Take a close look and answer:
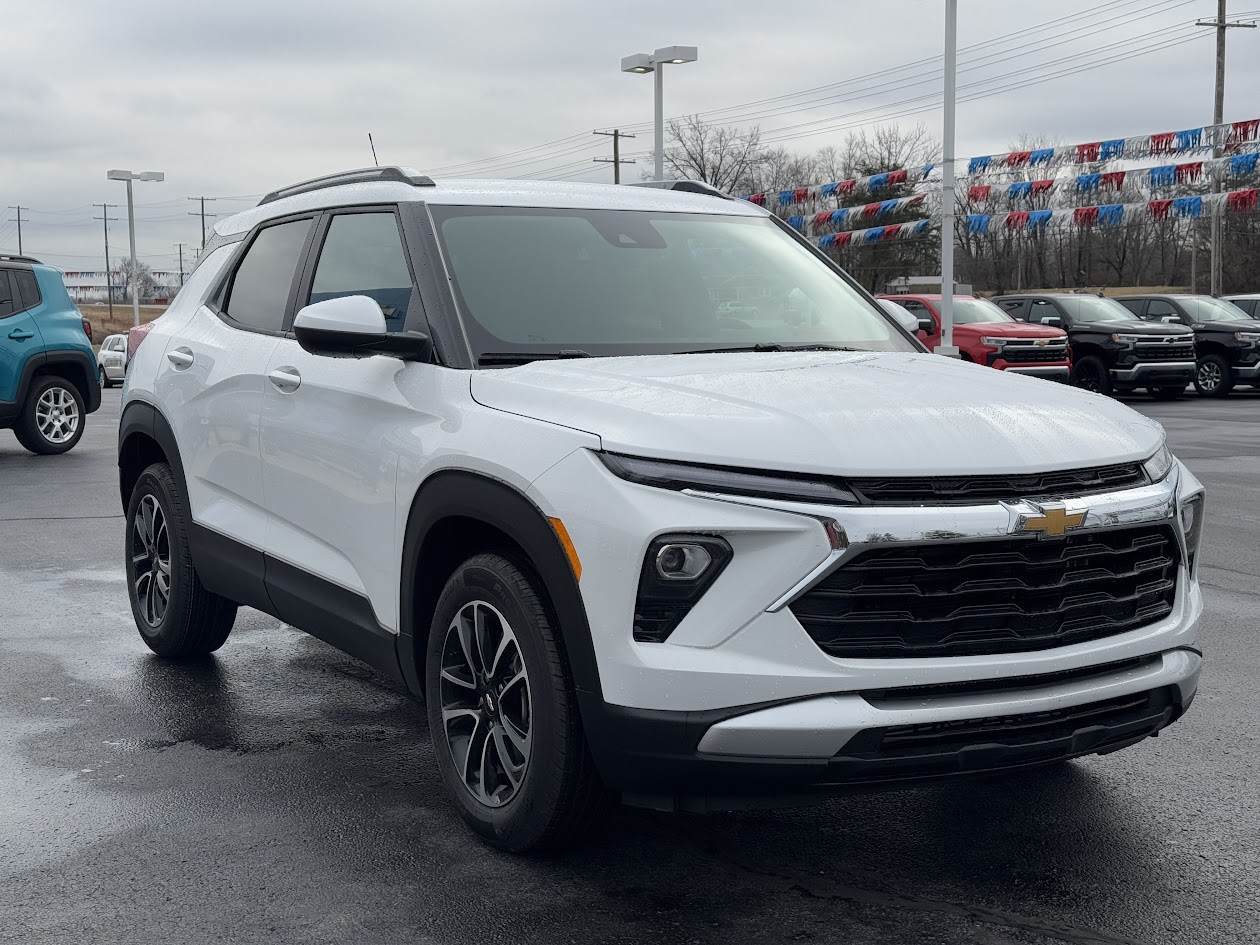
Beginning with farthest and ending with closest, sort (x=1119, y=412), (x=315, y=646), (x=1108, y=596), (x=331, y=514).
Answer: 1. (x=315, y=646)
2. (x=331, y=514)
3. (x=1119, y=412)
4. (x=1108, y=596)

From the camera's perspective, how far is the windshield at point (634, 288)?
429 cm

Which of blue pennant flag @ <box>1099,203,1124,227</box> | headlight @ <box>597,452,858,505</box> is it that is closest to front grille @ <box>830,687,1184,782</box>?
headlight @ <box>597,452,858,505</box>

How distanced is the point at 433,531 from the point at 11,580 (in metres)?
5.01

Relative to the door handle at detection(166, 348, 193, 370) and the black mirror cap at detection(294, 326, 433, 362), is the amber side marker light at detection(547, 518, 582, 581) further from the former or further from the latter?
the door handle at detection(166, 348, 193, 370)

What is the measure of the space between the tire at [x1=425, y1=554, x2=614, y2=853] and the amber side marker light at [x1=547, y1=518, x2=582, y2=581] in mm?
224

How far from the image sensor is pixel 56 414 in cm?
1552

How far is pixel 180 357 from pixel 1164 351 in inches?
839

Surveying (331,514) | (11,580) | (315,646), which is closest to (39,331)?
(11,580)

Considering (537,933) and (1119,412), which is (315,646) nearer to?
(537,933)

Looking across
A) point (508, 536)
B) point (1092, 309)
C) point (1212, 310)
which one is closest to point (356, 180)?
point (508, 536)

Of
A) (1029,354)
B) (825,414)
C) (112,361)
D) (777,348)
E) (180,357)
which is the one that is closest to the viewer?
(825,414)

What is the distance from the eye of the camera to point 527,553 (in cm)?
349

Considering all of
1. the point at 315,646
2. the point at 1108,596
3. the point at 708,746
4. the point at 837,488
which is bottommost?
the point at 315,646

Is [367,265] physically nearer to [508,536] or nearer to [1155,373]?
[508,536]
